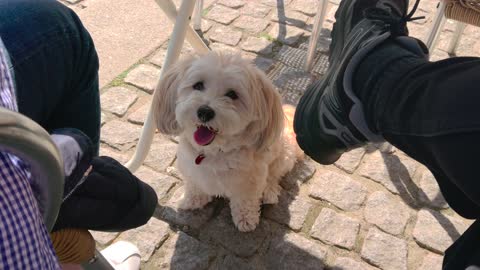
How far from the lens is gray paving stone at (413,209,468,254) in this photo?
6.97 feet

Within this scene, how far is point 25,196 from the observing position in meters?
0.60

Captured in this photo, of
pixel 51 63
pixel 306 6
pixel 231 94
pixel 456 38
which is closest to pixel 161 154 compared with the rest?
pixel 231 94

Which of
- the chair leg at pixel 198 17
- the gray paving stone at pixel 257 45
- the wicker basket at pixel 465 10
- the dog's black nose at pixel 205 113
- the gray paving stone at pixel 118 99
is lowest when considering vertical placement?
the gray paving stone at pixel 118 99

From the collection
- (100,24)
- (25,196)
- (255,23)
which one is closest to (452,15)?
(255,23)

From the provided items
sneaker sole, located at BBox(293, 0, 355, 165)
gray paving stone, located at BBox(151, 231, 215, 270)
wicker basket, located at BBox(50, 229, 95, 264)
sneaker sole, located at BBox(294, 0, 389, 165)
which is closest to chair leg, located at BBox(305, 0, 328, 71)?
sneaker sole, located at BBox(294, 0, 389, 165)

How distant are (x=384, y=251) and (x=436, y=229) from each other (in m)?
0.33

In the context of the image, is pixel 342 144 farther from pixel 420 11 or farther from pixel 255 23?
pixel 420 11

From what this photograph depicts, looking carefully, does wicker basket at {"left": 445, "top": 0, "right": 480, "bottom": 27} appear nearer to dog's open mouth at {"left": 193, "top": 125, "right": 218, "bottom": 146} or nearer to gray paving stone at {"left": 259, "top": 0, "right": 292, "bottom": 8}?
dog's open mouth at {"left": 193, "top": 125, "right": 218, "bottom": 146}

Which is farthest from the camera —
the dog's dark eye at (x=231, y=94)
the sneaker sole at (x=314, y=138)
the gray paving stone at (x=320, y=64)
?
the gray paving stone at (x=320, y=64)

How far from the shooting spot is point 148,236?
6.81 ft

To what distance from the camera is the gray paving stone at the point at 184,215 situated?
2.16 metres

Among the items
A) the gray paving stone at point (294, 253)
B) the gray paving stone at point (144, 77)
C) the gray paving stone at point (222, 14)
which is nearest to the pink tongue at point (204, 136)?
the gray paving stone at point (294, 253)

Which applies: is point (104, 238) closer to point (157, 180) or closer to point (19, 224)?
point (157, 180)

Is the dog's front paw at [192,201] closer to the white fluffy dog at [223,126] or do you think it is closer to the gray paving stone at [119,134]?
the white fluffy dog at [223,126]
